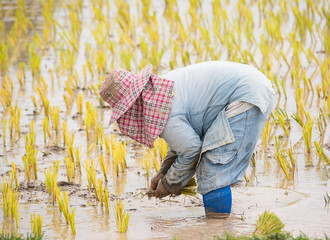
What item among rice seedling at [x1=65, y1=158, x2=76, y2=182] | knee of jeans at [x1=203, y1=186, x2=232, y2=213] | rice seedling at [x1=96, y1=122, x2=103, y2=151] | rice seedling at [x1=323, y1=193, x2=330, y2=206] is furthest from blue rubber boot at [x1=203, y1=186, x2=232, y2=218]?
rice seedling at [x1=96, y1=122, x2=103, y2=151]

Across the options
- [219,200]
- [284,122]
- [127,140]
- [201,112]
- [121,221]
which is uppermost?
[201,112]

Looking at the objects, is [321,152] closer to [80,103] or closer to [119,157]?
[119,157]

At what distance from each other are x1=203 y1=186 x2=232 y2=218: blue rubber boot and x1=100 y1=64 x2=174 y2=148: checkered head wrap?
1.45 feet

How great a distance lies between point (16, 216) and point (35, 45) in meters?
4.53

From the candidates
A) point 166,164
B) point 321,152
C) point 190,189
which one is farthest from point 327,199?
point 166,164

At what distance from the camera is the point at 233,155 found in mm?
2662

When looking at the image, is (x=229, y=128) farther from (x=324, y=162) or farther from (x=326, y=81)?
(x=326, y=81)

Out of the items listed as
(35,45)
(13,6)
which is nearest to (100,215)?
(35,45)

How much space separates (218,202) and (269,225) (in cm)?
33

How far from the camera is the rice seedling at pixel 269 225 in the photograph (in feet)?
8.30

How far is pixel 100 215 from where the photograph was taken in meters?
3.11

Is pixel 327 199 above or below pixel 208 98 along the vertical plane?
below

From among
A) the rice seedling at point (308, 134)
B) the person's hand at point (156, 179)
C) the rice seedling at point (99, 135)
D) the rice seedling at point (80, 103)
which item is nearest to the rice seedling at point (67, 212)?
the person's hand at point (156, 179)

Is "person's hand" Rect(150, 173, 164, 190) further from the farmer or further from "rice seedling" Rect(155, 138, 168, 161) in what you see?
"rice seedling" Rect(155, 138, 168, 161)
